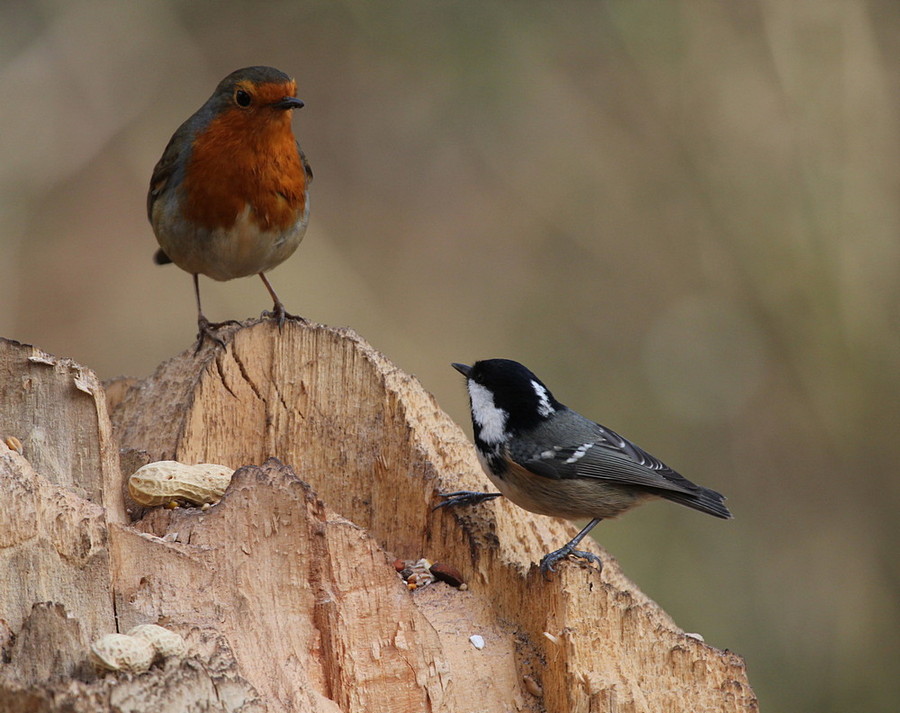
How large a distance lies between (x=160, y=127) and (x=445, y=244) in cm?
165

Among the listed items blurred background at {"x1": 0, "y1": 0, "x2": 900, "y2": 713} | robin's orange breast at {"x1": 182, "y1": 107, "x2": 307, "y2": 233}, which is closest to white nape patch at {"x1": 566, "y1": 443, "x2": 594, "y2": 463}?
robin's orange breast at {"x1": 182, "y1": 107, "x2": 307, "y2": 233}

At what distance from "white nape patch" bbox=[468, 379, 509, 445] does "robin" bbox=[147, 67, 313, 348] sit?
61 cm

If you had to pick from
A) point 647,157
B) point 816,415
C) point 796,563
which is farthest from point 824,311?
point 647,157

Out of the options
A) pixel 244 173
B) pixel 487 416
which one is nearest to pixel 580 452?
pixel 487 416

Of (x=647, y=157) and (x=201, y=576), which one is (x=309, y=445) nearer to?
(x=201, y=576)

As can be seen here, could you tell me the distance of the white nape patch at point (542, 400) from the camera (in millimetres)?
3013

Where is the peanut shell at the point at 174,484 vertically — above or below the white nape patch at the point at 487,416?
below

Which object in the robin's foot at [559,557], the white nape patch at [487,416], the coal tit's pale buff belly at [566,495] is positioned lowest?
the robin's foot at [559,557]

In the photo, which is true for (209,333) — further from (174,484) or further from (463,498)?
(463,498)

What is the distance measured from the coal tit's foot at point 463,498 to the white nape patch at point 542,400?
344mm

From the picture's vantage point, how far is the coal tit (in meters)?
2.78

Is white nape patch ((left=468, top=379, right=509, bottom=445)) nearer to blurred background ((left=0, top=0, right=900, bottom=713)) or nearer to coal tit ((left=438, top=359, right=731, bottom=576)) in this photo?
coal tit ((left=438, top=359, right=731, bottom=576))

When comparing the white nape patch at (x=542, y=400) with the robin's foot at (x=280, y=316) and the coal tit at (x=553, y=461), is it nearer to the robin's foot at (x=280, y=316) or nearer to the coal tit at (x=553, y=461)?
the coal tit at (x=553, y=461)

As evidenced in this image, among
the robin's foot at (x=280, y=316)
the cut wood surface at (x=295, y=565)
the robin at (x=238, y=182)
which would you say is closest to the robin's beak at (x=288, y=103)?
the robin at (x=238, y=182)
